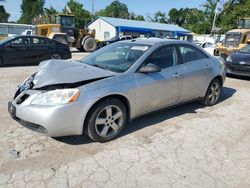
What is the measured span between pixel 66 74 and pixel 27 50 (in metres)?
8.09

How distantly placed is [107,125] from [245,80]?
7290 mm

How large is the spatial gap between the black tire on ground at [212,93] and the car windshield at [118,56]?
6.60ft

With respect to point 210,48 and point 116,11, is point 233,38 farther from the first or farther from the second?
point 116,11

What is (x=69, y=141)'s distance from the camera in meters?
3.66

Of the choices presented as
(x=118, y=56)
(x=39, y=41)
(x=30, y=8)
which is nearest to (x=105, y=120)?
(x=118, y=56)

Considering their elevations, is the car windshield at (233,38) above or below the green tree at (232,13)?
below

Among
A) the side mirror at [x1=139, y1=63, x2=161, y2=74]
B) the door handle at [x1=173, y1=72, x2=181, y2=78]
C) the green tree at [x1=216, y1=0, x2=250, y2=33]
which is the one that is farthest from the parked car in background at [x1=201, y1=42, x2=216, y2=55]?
the green tree at [x1=216, y1=0, x2=250, y2=33]

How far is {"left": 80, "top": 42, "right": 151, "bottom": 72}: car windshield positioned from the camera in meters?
4.05

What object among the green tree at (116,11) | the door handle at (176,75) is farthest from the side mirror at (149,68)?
the green tree at (116,11)

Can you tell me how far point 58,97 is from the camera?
3221 millimetres

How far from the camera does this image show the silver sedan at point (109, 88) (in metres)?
3.24

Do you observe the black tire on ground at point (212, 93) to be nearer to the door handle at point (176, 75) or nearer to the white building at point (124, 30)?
the door handle at point (176, 75)

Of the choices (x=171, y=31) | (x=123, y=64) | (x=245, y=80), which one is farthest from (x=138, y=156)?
(x=171, y=31)

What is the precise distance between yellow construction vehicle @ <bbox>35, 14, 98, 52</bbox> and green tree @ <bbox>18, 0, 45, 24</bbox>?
231ft
